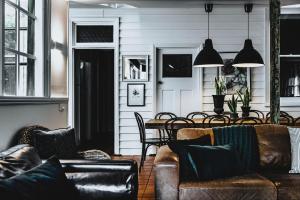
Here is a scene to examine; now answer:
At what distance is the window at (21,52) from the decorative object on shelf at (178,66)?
329cm

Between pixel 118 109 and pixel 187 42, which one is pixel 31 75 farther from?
pixel 187 42

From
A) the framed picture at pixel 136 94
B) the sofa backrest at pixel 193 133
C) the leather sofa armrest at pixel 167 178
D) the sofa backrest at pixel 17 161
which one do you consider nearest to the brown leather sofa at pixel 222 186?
the leather sofa armrest at pixel 167 178

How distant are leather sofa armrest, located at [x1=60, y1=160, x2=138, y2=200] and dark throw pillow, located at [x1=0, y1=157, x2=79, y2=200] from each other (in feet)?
0.30

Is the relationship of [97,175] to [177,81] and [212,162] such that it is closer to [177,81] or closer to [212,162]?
[212,162]

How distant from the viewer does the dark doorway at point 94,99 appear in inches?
303

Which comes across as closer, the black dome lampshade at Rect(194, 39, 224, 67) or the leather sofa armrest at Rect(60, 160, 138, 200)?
the leather sofa armrest at Rect(60, 160, 138, 200)

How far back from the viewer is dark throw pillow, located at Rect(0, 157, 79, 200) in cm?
157

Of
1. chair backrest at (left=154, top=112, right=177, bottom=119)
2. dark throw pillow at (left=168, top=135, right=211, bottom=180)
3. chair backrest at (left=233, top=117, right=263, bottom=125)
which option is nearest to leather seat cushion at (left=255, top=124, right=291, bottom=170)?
dark throw pillow at (left=168, top=135, right=211, bottom=180)

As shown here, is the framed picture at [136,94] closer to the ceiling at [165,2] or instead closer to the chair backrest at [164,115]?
the chair backrest at [164,115]

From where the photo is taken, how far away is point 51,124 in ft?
12.8

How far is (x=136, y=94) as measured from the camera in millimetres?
6609

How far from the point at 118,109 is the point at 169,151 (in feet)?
12.1

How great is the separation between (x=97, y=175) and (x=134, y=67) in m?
4.45

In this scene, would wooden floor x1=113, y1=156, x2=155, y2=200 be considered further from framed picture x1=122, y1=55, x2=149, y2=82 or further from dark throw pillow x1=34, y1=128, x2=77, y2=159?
framed picture x1=122, y1=55, x2=149, y2=82
